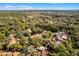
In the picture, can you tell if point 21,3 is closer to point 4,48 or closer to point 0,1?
point 0,1

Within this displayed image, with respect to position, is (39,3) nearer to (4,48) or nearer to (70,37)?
(70,37)

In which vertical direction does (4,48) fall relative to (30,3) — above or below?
below

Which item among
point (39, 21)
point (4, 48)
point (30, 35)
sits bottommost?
point (4, 48)

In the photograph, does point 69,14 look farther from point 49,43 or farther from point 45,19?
point 49,43

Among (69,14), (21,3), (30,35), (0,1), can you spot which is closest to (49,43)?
(30,35)

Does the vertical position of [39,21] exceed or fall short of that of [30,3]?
it falls short

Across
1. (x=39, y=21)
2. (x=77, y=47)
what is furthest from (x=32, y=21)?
(x=77, y=47)

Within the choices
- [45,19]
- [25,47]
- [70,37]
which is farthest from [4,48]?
[70,37]

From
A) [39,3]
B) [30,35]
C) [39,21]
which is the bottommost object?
[30,35]
